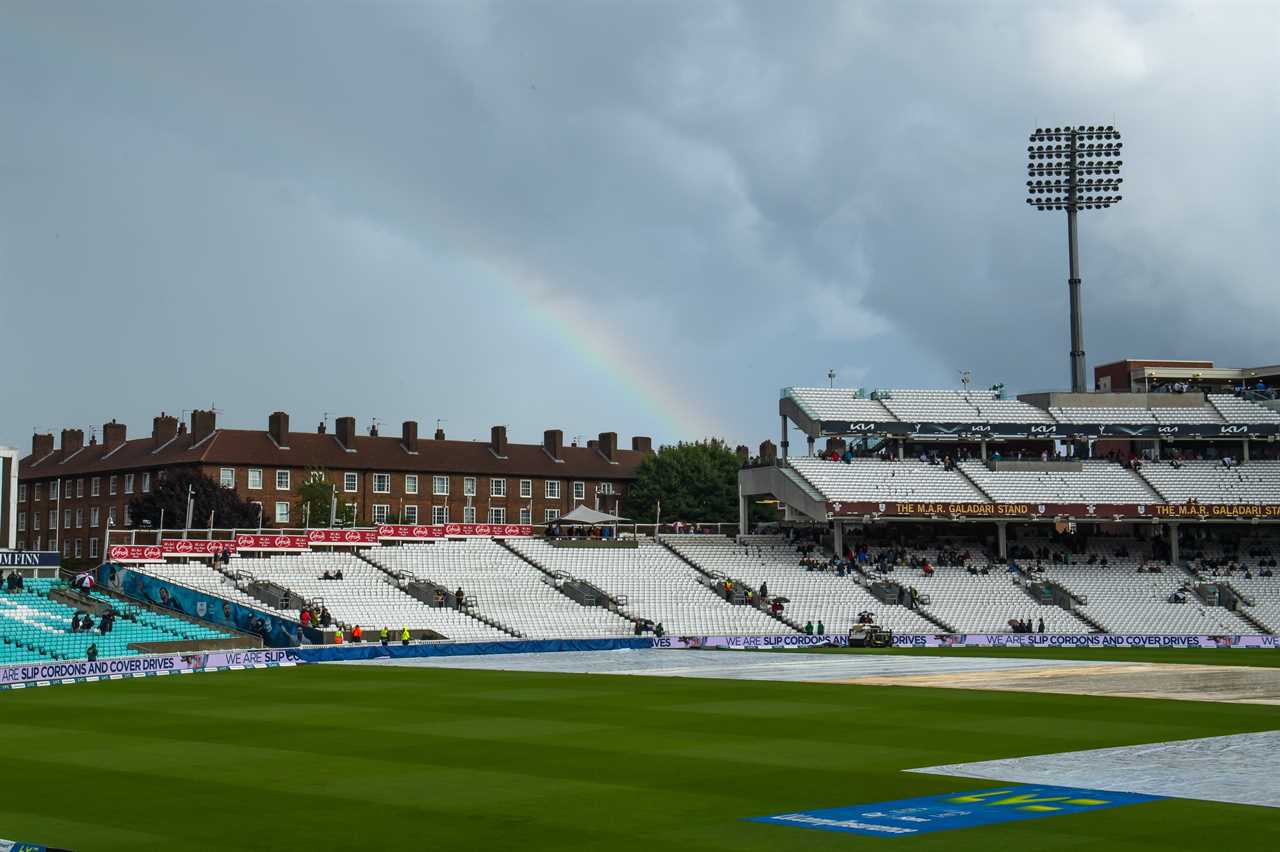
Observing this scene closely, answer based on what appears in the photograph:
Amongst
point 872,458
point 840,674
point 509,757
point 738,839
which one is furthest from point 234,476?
point 738,839

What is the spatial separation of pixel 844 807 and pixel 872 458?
6601cm

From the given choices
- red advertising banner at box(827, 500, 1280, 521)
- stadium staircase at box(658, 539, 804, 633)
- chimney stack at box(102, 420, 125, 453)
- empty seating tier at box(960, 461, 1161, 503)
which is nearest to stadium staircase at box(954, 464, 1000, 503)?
empty seating tier at box(960, 461, 1161, 503)

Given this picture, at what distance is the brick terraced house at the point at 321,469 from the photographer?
387ft

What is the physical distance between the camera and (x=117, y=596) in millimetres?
60781

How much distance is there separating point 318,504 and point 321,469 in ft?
25.6

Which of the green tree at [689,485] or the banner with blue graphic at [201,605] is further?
the green tree at [689,485]

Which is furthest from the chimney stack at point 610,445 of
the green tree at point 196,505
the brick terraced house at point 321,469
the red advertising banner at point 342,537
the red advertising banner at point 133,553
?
the red advertising banner at point 133,553

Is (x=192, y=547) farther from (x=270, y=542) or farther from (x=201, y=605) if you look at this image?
(x=201, y=605)

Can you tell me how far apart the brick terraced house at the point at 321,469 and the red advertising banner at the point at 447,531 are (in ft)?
114

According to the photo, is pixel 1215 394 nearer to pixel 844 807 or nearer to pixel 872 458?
pixel 872 458

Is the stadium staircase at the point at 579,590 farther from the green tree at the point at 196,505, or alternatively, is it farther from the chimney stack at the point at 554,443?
the chimney stack at the point at 554,443

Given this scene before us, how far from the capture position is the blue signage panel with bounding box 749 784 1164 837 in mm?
16938

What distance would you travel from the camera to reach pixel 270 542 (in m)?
70.4

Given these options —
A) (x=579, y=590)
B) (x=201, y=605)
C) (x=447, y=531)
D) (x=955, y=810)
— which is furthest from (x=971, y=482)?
(x=955, y=810)
